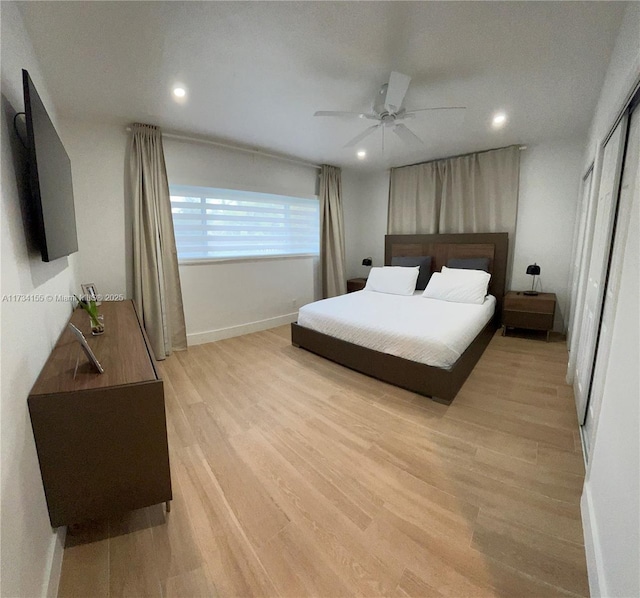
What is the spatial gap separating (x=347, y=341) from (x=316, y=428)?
98cm

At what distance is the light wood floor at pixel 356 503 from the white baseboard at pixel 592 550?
36mm

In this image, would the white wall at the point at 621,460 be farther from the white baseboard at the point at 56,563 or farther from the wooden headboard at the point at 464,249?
the wooden headboard at the point at 464,249

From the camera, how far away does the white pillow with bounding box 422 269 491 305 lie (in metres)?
3.27

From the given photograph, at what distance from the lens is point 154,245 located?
2.98m

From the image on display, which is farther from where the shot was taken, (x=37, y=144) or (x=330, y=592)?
(x=37, y=144)

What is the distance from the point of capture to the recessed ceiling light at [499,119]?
2621mm

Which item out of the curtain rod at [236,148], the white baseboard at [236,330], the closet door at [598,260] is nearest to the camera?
the closet door at [598,260]

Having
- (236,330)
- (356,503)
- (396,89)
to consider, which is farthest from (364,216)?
(356,503)

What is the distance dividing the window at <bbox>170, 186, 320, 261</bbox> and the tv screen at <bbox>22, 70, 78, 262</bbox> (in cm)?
160

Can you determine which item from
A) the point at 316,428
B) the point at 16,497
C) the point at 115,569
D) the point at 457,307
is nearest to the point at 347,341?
the point at 316,428

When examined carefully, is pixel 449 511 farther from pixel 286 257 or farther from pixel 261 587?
pixel 286 257

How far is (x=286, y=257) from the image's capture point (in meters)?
4.26

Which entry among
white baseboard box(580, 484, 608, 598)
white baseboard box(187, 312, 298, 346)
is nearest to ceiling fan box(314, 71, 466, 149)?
white baseboard box(580, 484, 608, 598)

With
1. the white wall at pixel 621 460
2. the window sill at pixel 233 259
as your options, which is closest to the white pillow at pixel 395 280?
the window sill at pixel 233 259
